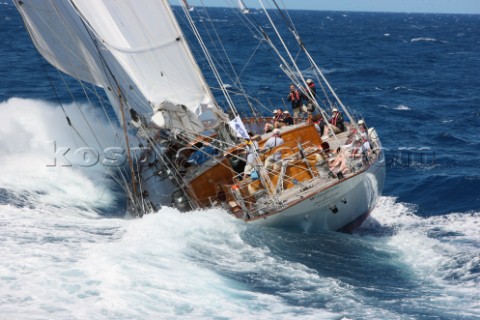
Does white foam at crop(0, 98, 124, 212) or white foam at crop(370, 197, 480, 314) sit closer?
white foam at crop(370, 197, 480, 314)

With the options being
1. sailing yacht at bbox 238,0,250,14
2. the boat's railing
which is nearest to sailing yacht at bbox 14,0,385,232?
the boat's railing

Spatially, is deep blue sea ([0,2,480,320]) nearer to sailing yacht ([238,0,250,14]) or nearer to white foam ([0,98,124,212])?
white foam ([0,98,124,212])

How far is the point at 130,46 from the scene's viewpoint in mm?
17953

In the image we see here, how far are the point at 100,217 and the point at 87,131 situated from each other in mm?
7835

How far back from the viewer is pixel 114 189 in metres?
22.8

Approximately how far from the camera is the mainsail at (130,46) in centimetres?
1780

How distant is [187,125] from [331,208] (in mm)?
4127

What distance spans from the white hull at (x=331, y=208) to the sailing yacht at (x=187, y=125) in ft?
0.11

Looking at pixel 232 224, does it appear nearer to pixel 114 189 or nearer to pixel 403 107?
pixel 114 189

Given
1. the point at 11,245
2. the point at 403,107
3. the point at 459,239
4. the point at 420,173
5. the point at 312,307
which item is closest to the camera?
the point at 312,307

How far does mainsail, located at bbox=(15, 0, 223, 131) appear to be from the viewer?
58.4 feet

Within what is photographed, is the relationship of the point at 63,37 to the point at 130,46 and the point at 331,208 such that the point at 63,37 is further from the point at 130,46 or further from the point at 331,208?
the point at 331,208

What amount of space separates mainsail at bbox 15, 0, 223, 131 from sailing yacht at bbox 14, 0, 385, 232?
0.03 meters

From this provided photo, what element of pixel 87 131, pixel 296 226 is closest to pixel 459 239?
pixel 296 226
